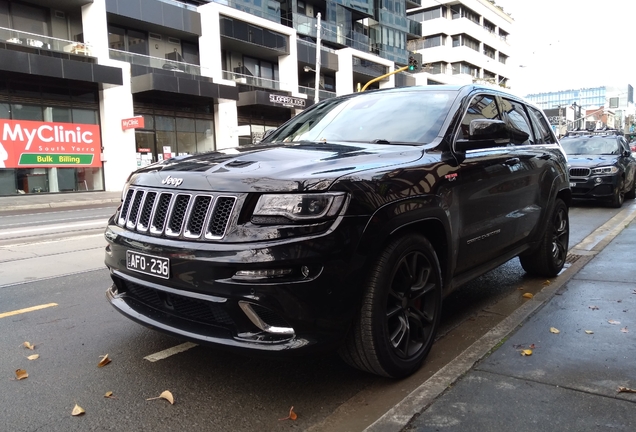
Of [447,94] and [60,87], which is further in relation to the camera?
[60,87]

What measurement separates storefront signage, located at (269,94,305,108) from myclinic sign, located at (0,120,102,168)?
36.0 feet

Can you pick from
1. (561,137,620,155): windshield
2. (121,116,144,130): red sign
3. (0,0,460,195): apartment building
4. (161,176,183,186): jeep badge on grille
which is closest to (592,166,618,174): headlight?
(561,137,620,155): windshield

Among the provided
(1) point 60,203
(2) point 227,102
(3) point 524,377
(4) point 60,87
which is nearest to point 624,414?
(3) point 524,377

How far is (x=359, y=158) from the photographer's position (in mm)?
3049

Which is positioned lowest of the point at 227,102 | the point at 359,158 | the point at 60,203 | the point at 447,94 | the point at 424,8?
the point at 60,203

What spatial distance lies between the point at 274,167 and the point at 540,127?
384 cm

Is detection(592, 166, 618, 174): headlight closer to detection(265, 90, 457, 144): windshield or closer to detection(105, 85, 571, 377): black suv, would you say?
detection(105, 85, 571, 377): black suv

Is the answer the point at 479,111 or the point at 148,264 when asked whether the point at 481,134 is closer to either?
the point at 479,111

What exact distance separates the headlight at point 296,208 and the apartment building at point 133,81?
2259 cm

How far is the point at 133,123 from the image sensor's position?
82.6 feet

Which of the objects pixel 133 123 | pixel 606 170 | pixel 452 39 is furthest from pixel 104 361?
pixel 452 39

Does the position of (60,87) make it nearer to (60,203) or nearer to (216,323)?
(60,203)

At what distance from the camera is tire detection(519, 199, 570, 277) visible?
531 centimetres

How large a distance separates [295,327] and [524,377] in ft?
4.77
